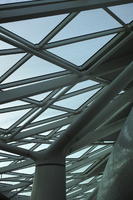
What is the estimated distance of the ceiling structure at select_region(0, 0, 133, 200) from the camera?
43.1 feet

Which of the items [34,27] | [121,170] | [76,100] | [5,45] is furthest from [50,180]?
[121,170]

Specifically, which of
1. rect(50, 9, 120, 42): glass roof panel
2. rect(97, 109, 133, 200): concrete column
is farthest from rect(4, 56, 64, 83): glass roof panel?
rect(97, 109, 133, 200): concrete column

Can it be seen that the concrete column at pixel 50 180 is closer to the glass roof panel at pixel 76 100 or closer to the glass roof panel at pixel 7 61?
the glass roof panel at pixel 76 100

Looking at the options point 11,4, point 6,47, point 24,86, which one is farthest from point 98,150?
point 11,4

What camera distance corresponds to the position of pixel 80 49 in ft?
53.8

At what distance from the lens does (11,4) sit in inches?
442

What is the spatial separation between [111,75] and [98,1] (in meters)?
8.55

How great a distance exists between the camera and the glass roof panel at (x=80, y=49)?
52.1ft

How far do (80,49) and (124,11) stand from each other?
2824 mm

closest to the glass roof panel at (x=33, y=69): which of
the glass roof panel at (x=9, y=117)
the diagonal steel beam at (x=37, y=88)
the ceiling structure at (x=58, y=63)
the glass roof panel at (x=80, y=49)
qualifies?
the ceiling structure at (x=58, y=63)

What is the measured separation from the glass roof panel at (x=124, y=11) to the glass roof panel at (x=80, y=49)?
1331 mm

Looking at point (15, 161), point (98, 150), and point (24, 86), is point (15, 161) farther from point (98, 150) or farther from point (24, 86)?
point (24, 86)

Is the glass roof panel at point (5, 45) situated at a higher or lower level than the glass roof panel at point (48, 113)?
lower

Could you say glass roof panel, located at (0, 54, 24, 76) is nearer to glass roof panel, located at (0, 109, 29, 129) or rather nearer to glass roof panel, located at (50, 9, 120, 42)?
glass roof panel, located at (50, 9, 120, 42)
